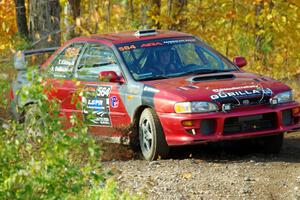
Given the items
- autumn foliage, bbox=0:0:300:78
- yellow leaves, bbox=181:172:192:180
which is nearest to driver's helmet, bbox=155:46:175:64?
yellow leaves, bbox=181:172:192:180

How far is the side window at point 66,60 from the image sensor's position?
1322 cm

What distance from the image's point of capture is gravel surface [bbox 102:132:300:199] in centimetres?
942

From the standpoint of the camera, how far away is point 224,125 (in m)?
11.2

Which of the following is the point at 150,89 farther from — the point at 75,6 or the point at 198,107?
the point at 75,6

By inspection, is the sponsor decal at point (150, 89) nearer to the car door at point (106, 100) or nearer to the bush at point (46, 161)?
the car door at point (106, 100)

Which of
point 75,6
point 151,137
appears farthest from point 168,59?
point 75,6

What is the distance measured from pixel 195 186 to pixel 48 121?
2727 millimetres

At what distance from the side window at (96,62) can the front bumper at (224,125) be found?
1394 millimetres

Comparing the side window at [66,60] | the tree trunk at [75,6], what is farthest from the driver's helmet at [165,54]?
the tree trunk at [75,6]

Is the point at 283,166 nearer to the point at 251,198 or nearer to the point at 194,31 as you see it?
the point at 251,198

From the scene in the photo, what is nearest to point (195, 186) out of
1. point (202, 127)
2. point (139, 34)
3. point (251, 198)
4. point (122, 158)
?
point (251, 198)

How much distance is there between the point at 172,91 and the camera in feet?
37.2

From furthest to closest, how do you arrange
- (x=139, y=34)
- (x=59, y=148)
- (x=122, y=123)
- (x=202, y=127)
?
(x=139, y=34)
(x=122, y=123)
(x=202, y=127)
(x=59, y=148)

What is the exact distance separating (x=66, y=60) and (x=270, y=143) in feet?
10.2
